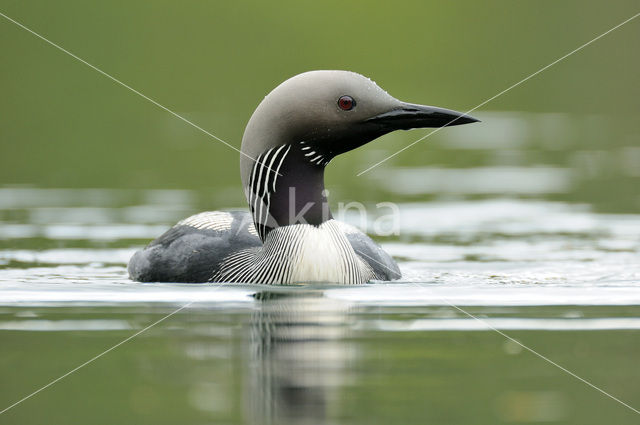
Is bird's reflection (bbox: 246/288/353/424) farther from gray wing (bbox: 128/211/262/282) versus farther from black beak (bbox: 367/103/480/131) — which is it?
black beak (bbox: 367/103/480/131)

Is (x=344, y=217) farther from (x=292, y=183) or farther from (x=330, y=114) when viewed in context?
(x=330, y=114)

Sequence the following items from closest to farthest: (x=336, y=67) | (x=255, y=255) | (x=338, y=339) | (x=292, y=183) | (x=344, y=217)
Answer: (x=338, y=339), (x=292, y=183), (x=255, y=255), (x=344, y=217), (x=336, y=67)

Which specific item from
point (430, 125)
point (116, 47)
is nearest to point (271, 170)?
point (430, 125)

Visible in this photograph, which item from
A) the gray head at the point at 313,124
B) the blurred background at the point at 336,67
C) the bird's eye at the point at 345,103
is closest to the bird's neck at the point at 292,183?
the gray head at the point at 313,124

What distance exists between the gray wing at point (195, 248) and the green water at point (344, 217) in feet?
0.87

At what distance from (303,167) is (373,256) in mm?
971

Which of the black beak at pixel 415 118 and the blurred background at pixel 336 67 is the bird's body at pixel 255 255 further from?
the blurred background at pixel 336 67

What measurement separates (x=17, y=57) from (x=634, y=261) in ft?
39.5

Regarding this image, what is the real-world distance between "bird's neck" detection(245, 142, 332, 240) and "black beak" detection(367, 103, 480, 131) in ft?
1.54

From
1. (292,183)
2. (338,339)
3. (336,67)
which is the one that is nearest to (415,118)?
(292,183)

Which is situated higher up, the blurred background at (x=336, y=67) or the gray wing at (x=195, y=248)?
the blurred background at (x=336, y=67)

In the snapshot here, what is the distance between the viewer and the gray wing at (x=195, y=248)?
25.5 ft

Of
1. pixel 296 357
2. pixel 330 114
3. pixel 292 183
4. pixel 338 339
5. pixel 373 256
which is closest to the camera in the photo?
pixel 296 357

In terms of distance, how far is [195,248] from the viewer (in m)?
7.87
